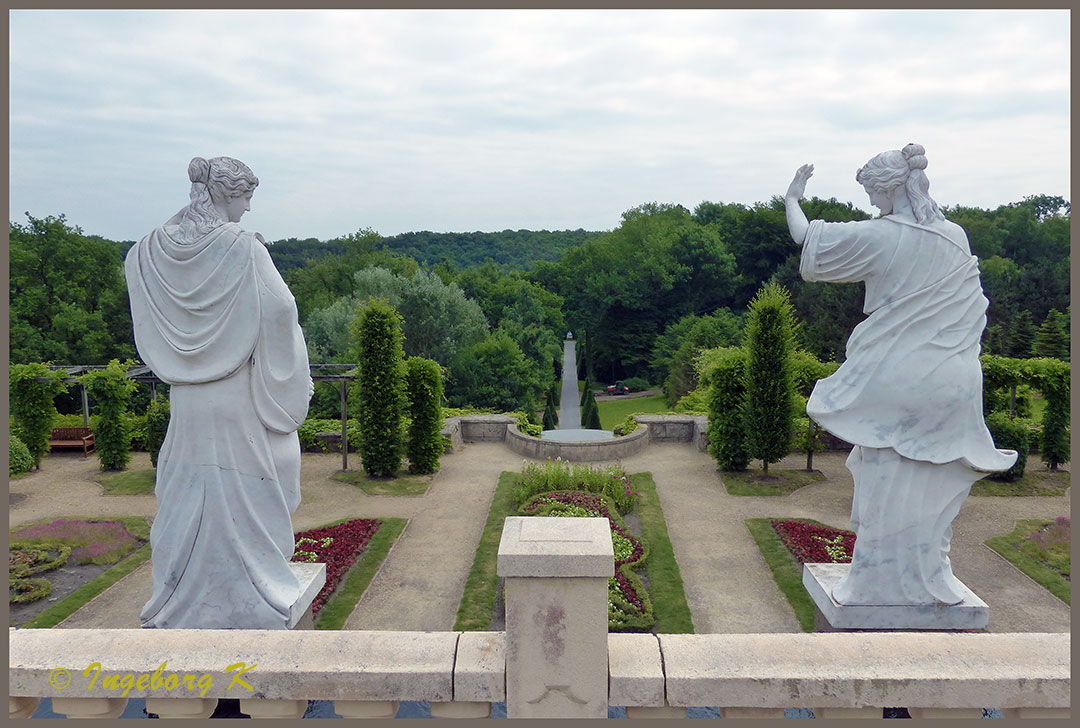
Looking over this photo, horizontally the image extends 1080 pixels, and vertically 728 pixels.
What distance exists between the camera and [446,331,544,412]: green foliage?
28.2 meters

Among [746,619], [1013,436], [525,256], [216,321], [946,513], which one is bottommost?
[746,619]

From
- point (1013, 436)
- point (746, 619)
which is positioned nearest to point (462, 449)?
point (746, 619)

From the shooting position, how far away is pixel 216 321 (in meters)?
5.56

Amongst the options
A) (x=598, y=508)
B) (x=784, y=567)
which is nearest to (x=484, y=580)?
(x=598, y=508)

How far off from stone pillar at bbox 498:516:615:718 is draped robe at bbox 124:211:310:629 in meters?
3.10

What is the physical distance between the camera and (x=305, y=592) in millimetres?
6172

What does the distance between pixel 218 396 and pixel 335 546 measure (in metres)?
5.22

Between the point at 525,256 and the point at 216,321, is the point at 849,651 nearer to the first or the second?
the point at 216,321

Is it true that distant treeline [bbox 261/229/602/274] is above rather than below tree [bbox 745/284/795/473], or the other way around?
above

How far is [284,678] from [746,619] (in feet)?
21.1

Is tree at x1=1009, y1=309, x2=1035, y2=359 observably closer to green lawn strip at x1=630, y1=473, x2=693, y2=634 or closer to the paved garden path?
the paved garden path

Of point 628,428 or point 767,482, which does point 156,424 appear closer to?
point 628,428

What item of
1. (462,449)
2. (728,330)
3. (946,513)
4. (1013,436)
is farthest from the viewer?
(728,330)

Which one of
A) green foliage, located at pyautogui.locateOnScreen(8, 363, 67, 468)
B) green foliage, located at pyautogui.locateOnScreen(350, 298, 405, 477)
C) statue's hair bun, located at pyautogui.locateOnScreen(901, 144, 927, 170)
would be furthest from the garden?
statue's hair bun, located at pyautogui.locateOnScreen(901, 144, 927, 170)
